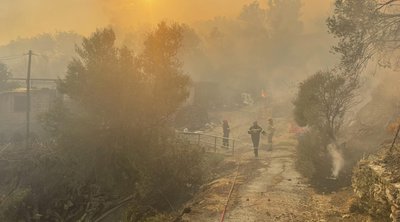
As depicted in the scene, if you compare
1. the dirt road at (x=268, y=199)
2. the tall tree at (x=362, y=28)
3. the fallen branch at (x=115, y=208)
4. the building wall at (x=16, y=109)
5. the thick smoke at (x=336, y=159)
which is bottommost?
the fallen branch at (x=115, y=208)

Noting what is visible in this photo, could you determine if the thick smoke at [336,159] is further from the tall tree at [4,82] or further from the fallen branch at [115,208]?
the tall tree at [4,82]

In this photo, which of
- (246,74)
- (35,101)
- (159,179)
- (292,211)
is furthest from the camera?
(246,74)

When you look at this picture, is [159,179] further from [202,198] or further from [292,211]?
[292,211]

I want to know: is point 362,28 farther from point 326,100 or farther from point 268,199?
point 268,199

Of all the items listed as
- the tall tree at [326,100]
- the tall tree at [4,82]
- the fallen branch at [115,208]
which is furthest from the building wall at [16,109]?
the tall tree at [326,100]

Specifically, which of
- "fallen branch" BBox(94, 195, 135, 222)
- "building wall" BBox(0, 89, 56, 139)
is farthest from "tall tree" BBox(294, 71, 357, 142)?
"building wall" BBox(0, 89, 56, 139)

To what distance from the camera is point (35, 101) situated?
36.1 m

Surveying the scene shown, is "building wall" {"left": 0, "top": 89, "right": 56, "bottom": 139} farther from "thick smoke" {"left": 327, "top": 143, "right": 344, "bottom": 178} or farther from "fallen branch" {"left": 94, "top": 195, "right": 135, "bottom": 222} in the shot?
"thick smoke" {"left": 327, "top": 143, "right": 344, "bottom": 178}

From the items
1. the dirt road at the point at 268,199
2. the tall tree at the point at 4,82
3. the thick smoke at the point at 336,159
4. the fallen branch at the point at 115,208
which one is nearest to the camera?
the dirt road at the point at 268,199

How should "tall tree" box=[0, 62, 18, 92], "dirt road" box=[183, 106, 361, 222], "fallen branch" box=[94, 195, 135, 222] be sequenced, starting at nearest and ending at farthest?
"dirt road" box=[183, 106, 361, 222]
"fallen branch" box=[94, 195, 135, 222]
"tall tree" box=[0, 62, 18, 92]

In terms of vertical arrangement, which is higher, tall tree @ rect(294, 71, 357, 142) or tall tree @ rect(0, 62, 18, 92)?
tall tree @ rect(0, 62, 18, 92)

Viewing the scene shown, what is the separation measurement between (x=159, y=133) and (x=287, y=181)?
744 centimetres

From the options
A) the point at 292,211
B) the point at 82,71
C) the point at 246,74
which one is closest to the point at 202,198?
the point at 292,211

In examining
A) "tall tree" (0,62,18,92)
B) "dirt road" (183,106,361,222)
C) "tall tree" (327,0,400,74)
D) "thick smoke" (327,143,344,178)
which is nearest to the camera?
"dirt road" (183,106,361,222)
